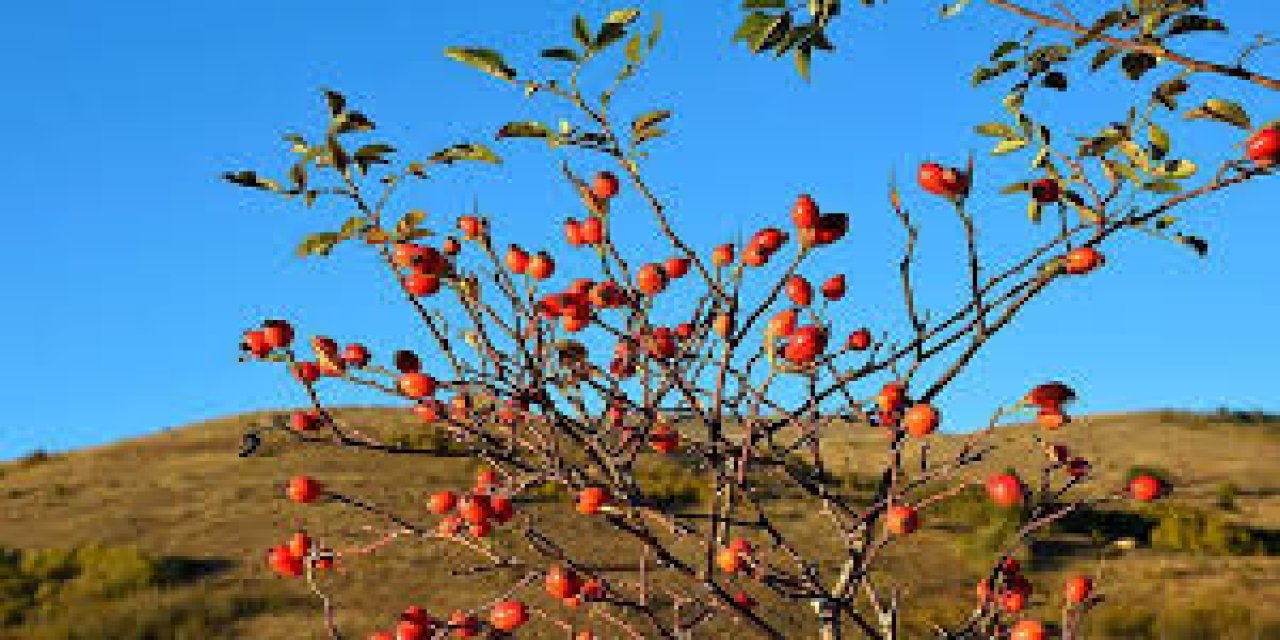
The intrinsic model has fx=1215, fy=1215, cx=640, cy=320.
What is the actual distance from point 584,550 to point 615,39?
32.3 ft

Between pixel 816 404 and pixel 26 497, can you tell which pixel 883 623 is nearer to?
pixel 816 404

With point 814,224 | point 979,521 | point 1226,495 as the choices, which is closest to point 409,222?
point 814,224

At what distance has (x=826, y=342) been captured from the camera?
113 inches

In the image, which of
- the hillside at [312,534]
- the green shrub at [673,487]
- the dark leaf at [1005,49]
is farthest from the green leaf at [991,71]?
the green shrub at [673,487]

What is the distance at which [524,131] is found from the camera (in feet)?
10.3

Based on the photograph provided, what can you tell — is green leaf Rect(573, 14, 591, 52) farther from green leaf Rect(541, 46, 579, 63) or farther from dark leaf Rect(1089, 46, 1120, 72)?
dark leaf Rect(1089, 46, 1120, 72)

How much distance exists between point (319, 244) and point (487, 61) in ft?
2.11

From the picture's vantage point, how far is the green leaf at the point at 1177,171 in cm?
344

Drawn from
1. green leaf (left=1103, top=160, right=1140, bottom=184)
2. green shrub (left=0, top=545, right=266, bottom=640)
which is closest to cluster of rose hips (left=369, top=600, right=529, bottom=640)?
green leaf (left=1103, top=160, right=1140, bottom=184)

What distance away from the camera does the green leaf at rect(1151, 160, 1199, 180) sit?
344cm

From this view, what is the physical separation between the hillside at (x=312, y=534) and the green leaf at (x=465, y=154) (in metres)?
4.34

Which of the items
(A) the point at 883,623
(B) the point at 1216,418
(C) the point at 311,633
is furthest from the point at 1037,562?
(B) the point at 1216,418

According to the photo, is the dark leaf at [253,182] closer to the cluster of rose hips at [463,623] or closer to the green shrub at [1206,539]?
the cluster of rose hips at [463,623]

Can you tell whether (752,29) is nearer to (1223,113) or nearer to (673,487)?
(1223,113)
